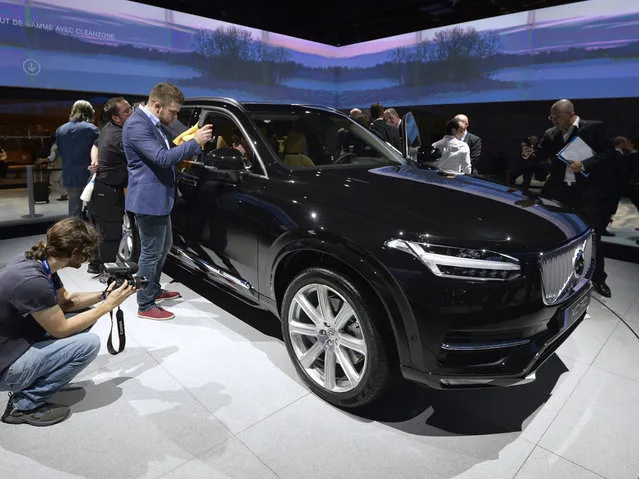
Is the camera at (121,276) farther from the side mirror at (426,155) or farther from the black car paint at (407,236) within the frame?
the side mirror at (426,155)

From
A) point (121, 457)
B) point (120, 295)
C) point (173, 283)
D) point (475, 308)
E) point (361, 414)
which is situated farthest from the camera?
point (173, 283)

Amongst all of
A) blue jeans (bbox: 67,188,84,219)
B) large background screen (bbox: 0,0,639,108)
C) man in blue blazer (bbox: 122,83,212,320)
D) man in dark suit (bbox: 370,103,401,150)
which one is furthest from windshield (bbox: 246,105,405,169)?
large background screen (bbox: 0,0,639,108)

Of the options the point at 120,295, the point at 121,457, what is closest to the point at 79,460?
the point at 121,457

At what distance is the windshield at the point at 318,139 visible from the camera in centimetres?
285

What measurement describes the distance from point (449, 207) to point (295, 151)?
118cm

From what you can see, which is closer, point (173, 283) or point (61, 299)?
point (61, 299)

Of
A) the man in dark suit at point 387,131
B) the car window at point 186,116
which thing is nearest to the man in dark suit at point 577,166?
the man in dark suit at point 387,131

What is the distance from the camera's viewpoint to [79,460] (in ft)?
6.06

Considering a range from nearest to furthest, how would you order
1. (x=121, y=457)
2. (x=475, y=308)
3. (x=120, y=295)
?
(x=475, y=308) → (x=121, y=457) → (x=120, y=295)

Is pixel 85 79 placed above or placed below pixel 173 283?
above

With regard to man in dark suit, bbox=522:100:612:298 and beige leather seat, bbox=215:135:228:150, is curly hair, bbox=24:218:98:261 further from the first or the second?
man in dark suit, bbox=522:100:612:298

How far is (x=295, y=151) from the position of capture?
2887 millimetres

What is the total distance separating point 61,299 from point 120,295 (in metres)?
0.39

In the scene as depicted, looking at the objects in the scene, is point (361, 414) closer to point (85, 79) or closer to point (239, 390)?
point (239, 390)
